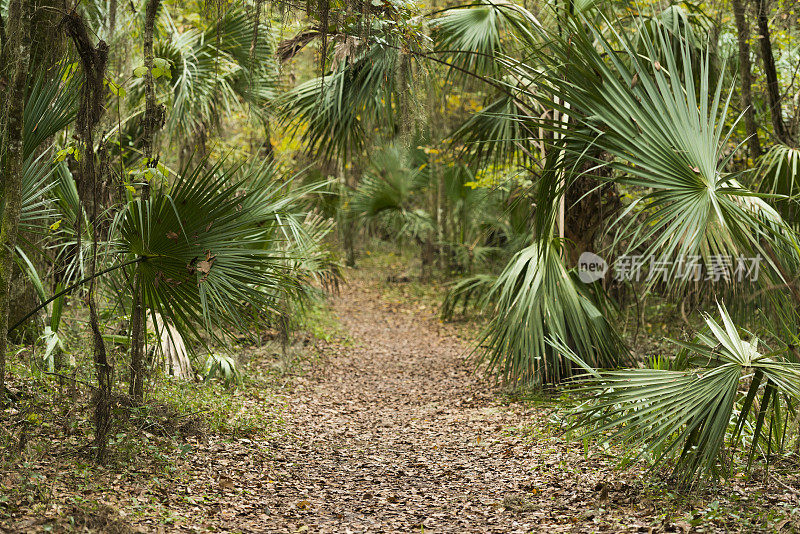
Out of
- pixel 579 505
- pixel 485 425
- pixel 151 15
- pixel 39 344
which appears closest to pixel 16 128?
pixel 151 15

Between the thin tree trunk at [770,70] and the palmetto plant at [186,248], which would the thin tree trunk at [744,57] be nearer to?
the thin tree trunk at [770,70]

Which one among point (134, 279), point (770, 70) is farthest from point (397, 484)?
point (770, 70)

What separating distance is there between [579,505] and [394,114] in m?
4.65

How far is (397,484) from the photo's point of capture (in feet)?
15.3

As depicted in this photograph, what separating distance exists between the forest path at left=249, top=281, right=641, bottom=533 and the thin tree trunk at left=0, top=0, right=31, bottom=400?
80.4 inches

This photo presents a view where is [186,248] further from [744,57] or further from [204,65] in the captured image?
[744,57]

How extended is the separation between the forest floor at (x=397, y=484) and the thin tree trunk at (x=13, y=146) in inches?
40.9

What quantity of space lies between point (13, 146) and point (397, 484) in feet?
10.9

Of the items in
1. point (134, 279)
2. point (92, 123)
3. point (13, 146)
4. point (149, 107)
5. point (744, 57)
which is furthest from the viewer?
point (744, 57)

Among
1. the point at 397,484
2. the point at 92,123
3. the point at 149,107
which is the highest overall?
the point at 149,107

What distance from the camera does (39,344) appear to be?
580 cm

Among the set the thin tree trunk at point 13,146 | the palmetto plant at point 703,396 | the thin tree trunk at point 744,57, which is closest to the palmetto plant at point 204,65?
the thin tree trunk at point 13,146

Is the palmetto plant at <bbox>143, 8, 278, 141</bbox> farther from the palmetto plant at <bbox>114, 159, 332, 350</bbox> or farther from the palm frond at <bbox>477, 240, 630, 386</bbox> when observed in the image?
the palm frond at <bbox>477, 240, 630, 386</bbox>

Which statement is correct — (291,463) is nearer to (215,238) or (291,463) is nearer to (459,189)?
(215,238)
